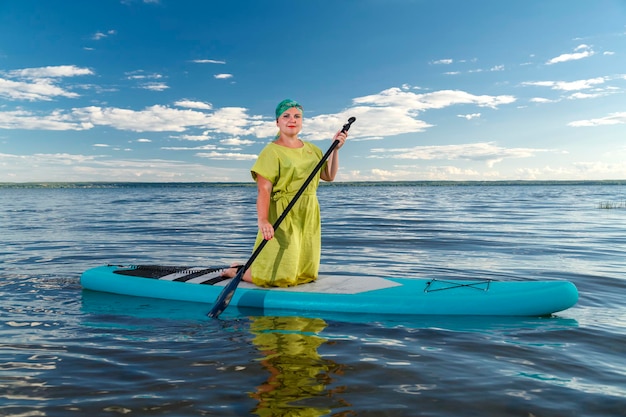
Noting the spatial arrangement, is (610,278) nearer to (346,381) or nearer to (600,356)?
(600,356)

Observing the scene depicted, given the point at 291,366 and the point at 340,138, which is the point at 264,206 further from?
the point at 291,366

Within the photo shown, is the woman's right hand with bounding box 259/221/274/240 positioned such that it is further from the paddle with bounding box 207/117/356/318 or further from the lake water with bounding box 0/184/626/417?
the lake water with bounding box 0/184/626/417

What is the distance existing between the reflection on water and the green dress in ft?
2.12

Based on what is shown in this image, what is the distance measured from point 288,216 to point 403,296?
1610mm

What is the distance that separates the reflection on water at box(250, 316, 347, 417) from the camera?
3246 millimetres

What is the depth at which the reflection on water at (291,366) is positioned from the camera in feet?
10.6

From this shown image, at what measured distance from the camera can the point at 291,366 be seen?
3977mm

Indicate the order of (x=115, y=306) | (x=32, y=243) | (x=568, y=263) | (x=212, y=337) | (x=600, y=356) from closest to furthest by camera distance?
(x=600, y=356), (x=212, y=337), (x=115, y=306), (x=568, y=263), (x=32, y=243)

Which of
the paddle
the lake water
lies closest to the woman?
the paddle

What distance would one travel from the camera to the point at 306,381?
367 centimetres

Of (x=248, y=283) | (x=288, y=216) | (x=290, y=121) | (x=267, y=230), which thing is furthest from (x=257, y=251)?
(x=290, y=121)

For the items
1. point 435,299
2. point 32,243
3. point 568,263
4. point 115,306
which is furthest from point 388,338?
point 32,243

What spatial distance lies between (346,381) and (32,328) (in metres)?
3.51

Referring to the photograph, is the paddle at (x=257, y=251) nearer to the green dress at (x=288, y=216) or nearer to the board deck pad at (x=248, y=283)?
the green dress at (x=288, y=216)
